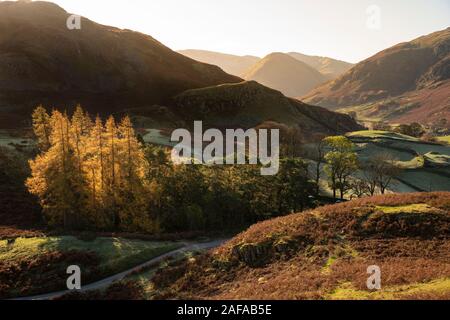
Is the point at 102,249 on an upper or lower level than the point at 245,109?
lower

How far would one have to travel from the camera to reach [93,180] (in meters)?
56.0

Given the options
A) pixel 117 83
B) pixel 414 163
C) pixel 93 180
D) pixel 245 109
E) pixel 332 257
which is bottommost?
pixel 332 257

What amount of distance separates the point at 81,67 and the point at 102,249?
125 metres

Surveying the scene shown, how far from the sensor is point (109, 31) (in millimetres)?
179875

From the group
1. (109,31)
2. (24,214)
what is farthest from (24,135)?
(109,31)

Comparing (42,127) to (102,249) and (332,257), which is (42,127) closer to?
(102,249)

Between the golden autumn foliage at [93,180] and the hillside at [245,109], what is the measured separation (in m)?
85.1

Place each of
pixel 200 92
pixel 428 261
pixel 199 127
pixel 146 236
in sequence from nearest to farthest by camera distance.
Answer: pixel 428 261
pixel 146 236
pixel 199 127
pixel 200 92

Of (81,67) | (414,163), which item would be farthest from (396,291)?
(81,67)

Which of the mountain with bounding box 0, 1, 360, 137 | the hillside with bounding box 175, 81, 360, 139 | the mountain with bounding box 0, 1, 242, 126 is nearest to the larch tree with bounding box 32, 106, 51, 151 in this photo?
the mountain with bounding box 0, 1, 242, 126

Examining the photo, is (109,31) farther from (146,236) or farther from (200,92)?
(146,236)

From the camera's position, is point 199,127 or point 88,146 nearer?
point 88,146

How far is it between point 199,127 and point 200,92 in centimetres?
2036

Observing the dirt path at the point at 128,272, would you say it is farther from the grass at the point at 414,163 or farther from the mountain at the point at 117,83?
the grass at the point at 414,163
